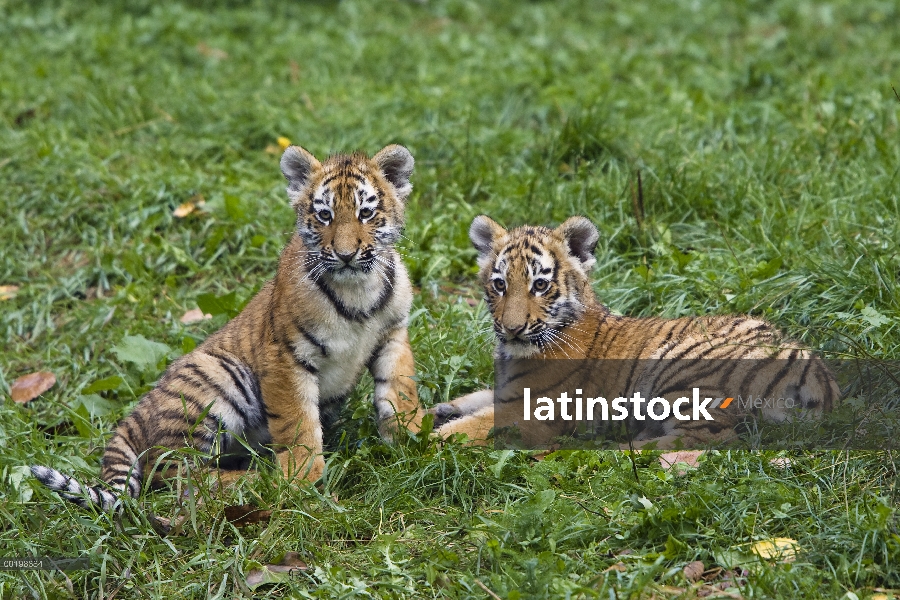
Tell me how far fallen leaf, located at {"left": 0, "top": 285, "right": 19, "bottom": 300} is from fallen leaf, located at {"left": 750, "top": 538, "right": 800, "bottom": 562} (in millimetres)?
5226

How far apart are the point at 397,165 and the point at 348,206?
442 mm

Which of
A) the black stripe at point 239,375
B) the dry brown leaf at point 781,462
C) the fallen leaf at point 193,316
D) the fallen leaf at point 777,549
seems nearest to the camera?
the fallen leaf at point 777,549

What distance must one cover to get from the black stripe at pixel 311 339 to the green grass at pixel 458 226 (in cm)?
50

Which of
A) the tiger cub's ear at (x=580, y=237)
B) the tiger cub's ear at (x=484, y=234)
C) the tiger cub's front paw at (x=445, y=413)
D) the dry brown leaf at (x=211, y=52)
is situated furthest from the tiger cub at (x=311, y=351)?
the dry brown leaf at (x=211, y=52)

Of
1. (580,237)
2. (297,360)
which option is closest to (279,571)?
(297,360)

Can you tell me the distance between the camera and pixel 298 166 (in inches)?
212

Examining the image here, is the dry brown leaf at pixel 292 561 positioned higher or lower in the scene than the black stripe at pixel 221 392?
lower

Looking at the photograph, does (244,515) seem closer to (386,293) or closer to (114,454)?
(114,454)

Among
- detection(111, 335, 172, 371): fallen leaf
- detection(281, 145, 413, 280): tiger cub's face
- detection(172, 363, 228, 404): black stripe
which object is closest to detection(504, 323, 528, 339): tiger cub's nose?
detection(281, 145, 413, 280): tiger cub's face

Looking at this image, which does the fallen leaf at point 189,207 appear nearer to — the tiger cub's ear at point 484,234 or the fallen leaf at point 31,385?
the fallen leaf at point 31,385

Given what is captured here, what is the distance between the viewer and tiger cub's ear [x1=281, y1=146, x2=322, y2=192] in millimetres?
5344

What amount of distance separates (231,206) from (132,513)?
3073mm

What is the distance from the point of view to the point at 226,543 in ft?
15.1

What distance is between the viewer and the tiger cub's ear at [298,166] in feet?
17.5
